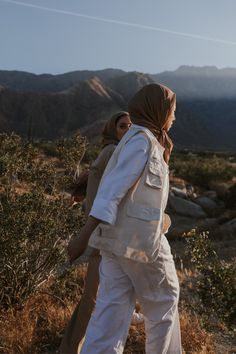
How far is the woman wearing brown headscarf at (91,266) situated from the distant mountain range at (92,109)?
63446 millimetres

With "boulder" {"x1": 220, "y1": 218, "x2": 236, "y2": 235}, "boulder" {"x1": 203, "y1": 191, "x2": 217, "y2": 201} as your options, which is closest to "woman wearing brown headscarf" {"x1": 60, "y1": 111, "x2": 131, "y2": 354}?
"boulder" {"x1": 220, "y1": 218, "x2": 236, "y2": 235}

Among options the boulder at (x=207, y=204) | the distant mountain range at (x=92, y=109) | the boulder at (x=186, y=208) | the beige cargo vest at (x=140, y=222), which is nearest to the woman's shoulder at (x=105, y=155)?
the beige cargo vest at (x=140, y=222)

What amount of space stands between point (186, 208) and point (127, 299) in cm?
1358

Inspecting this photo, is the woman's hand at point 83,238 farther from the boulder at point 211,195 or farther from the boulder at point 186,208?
the boulder at point 211,195

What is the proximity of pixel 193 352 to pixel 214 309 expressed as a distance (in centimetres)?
72

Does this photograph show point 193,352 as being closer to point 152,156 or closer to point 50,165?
point 152,156

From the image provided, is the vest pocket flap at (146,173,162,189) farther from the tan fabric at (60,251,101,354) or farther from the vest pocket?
the tan fabric at (60,251,101,354)

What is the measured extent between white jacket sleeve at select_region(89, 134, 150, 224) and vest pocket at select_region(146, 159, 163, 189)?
0.05 metres

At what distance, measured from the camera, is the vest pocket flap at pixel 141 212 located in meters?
2.68

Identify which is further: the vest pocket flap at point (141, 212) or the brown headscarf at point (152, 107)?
the brown headscarf at point (152, 107)

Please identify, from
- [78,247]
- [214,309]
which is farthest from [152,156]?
[214,309]

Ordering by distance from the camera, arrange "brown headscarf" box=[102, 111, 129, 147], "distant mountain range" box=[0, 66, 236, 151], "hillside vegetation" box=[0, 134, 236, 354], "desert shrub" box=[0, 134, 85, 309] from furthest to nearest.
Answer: "distant mountain range" box=[0, 66, 236, 151]
"desert shrub" box=[0, 134, 85, 309]
"brown headscarf" box=[102, 111, 129, 147]
"hillside vegetation" box=[0, 134, 236, 354]

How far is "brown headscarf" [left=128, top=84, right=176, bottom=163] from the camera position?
9.43ft

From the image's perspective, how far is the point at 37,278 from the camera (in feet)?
15.5
